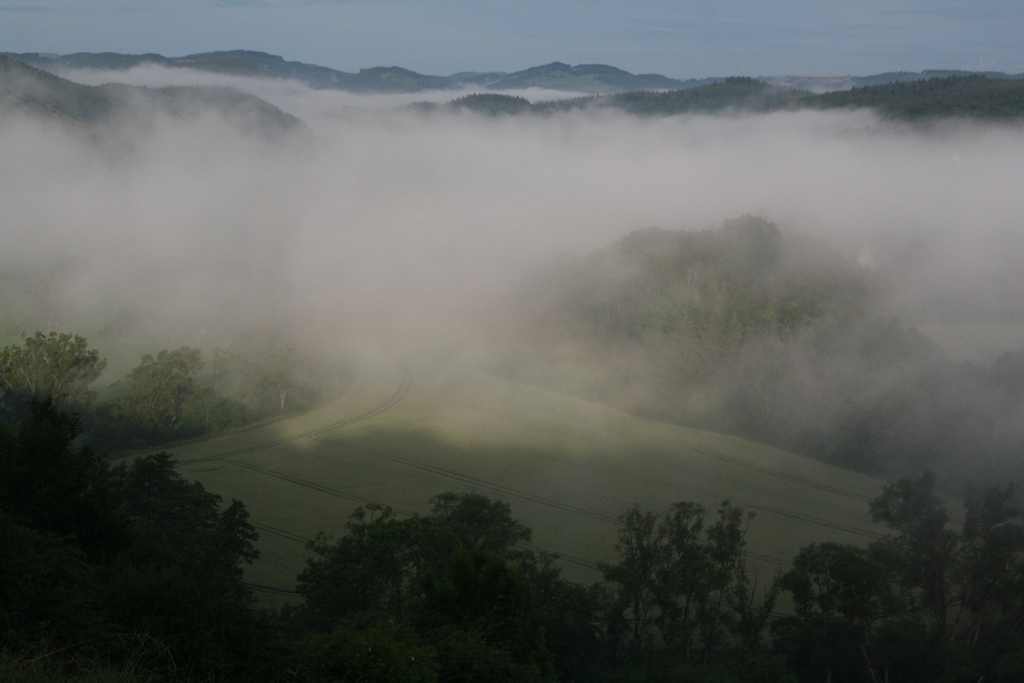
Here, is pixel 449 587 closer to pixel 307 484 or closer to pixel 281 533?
pixel 281 533

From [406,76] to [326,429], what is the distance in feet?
524

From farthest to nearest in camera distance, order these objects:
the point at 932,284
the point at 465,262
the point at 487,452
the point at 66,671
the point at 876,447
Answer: the point at 465,262
the point at 932,284
the point at 876,447
the point at 487,452
the point at 66,671

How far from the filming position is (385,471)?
29.2 meters

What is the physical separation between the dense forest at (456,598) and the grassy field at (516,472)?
8.87 feet

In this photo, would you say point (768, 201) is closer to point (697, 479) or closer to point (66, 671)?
point (697, 479)

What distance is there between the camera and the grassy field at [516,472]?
24.6 meters

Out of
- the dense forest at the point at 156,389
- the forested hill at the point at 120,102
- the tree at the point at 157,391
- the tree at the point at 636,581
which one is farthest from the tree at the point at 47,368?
the forested hill at the point at 120,102

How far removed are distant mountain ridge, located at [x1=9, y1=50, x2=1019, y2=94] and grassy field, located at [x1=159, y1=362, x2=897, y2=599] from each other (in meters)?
98.0

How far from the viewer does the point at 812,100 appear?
102 meters

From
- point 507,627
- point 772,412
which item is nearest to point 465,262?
point 772,412

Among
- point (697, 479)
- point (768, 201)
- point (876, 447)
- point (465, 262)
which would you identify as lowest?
point (697, 479)

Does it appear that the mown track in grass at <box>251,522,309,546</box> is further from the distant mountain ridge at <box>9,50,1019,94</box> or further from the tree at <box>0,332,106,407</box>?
the distant mountain ridge at <box>9,50,1019,94</box>

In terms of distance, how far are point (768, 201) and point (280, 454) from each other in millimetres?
57181

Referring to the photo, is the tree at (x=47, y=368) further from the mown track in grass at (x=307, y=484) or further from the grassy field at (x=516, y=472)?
the mown track in grass at (x=307, y=484)
